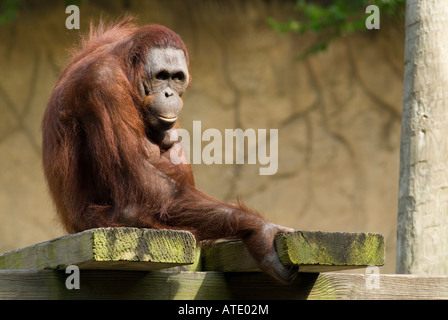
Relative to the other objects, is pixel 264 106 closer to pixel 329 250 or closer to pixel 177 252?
pixel 329 250

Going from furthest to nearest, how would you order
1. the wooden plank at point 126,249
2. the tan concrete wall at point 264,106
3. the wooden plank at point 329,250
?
1. the tan concrete wall at point 264,106
2. the wooden plank at point 329,250
3. the wooden plank at point 126,249

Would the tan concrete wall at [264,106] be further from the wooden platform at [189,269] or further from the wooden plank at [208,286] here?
the wooden plank at [208,286]

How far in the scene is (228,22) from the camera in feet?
27.5

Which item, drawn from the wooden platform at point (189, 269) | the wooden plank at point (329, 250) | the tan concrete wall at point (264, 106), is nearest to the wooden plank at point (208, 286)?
the wooden platform at point (189, 269)

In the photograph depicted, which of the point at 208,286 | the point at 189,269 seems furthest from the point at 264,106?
the point at 208,286

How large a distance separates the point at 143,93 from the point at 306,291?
40.1 inches

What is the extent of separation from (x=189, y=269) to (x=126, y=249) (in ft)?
2.56

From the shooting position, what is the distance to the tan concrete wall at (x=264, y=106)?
7.91 m

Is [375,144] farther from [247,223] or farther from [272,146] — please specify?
[247,223]

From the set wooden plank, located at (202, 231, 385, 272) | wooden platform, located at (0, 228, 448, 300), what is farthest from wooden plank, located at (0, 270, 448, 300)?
wooden plank, located at (202, 231, 385, 272)

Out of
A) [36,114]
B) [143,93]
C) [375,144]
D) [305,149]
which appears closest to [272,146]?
[305,149]

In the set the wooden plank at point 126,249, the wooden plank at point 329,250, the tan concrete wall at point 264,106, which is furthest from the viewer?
the tan concrete wall at point 264,106

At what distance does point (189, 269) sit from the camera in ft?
9.84

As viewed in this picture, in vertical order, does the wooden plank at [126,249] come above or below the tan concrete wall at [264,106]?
below
